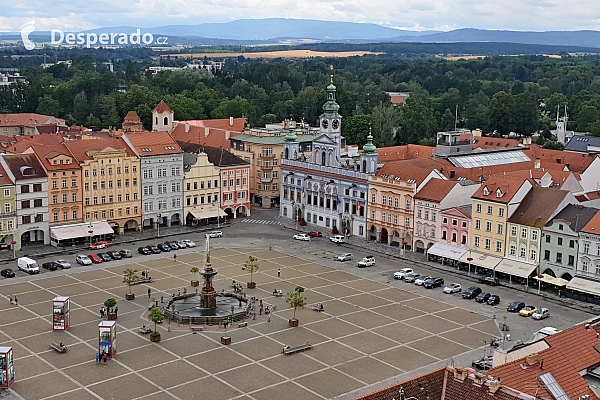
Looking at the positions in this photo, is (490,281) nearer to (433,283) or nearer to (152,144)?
(433,283)

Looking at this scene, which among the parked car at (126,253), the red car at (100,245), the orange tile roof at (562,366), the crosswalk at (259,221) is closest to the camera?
the orange tile roof at (562,366)

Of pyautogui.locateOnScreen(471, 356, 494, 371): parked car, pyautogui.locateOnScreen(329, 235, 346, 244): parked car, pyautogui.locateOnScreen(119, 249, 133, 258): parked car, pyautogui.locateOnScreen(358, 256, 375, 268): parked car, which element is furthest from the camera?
pyautogui.locateOnScreen(329, 235, 346, 244): parked car

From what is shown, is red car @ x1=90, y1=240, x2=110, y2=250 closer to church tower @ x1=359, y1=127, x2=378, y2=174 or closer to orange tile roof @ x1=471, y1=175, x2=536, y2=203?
church tower @ x1=359, y1=127, x2=378, y2=174

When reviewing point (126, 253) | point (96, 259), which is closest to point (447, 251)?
point (126, 253)

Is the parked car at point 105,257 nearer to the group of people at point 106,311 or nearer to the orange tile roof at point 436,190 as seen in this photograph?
the group of people at point 106,311

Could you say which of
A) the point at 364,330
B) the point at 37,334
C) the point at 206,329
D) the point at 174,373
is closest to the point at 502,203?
the point at 364,330

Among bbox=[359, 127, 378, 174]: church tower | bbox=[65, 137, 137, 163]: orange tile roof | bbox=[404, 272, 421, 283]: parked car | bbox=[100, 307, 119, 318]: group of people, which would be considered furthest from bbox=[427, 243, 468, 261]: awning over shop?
bbox=[65, 137, 137, 163]: orange tile roof

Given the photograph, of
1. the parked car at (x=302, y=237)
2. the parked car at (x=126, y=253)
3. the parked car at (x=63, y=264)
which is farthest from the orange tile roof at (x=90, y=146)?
the parked car at (x=302, y=237)
